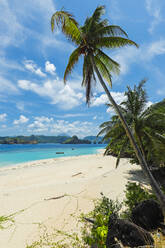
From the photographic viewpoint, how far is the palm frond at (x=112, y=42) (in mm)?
4853

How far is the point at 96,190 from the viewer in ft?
22.1

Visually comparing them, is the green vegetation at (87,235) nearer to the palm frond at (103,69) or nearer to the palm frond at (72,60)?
the palm frond at (103,69)

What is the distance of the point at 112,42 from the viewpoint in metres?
5.11

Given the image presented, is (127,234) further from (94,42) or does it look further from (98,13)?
(98,13)

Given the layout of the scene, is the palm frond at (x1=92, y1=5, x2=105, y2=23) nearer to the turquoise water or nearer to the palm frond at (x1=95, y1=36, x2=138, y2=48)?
the palm frond at (x1=95, y1=36, x2=138, y2=48)

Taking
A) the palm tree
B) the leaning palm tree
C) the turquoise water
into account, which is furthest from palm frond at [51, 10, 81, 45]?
the turquoise water

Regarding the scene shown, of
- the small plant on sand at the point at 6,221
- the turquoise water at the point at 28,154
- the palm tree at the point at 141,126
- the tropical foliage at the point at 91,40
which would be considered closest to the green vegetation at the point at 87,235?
the small plant on sand at the point at 6,221

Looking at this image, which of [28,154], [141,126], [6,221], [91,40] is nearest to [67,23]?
[91,40]

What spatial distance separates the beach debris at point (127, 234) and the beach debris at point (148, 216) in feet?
3.15

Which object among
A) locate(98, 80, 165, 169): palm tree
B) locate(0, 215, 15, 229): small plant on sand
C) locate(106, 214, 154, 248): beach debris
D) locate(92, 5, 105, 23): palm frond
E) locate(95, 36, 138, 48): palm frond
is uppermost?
locate(92, 5, 105, 23): palm frond

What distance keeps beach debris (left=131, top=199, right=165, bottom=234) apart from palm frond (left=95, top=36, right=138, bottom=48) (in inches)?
224

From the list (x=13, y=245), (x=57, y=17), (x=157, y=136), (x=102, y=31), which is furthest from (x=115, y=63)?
(x=13, y=245)

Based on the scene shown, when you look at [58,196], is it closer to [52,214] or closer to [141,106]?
[52,214]

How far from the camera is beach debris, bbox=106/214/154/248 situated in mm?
2229
